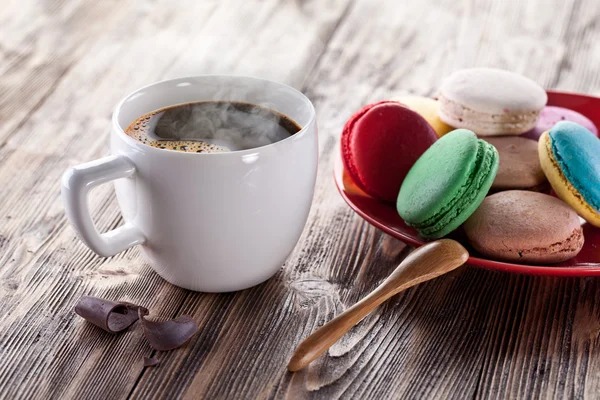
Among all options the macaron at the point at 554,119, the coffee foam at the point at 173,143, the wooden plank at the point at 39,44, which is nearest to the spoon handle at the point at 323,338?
the coffee foam at the point at 173,143

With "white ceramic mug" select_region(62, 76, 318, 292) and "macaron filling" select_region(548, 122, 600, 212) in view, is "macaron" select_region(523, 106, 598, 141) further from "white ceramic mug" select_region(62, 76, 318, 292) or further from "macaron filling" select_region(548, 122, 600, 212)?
"white ceramic mug" select_region(62, 76, 318, 292)

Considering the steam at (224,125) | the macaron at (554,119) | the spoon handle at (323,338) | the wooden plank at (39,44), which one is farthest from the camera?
the wooden plank at (39,44)

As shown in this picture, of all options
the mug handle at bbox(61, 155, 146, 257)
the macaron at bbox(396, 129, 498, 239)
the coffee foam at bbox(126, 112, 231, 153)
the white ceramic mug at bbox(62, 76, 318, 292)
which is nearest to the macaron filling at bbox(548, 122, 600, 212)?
the macaron at bbox(396, 129, 498, 239)

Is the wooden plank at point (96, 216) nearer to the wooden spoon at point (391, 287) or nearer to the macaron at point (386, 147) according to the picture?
the wooden spoon at point (391, 287)

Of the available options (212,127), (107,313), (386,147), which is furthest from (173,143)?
(386,147)

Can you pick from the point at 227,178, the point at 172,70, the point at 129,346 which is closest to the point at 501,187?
the point at 227,178

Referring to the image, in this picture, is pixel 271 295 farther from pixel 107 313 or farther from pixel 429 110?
pixel 429 110
